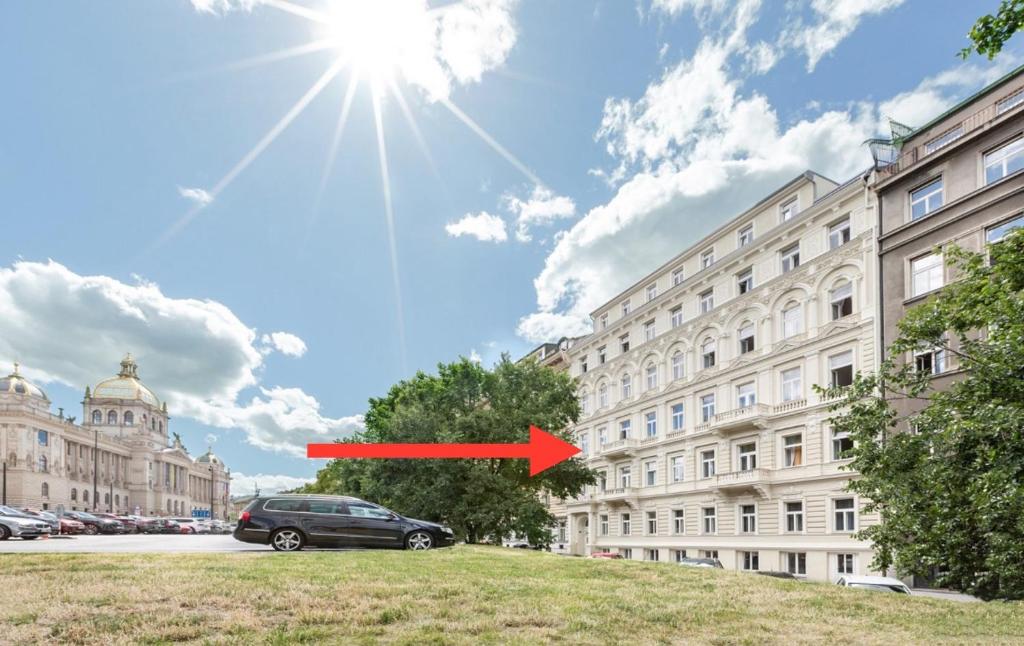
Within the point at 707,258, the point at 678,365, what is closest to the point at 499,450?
the point at 678,365

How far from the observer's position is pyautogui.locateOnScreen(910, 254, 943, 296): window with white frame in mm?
28766

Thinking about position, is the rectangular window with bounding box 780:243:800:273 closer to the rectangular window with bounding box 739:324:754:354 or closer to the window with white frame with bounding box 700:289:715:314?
the rectangular window with bounding box 739:324:754:354

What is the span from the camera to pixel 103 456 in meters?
130

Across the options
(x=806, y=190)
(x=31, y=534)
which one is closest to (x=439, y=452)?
(x=31, y=534)

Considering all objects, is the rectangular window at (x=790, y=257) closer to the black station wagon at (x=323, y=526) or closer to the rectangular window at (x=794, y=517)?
the rectangular window at (x=794, y=517)

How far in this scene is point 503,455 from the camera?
1299 inches

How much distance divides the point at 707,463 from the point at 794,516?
7.07 meters

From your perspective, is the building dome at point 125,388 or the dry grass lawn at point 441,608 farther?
the building dome at point 125,388

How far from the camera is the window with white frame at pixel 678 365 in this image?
4412 centimetres

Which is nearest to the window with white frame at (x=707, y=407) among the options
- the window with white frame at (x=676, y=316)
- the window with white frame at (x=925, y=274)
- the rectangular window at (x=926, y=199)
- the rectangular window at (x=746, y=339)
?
the rectangular window at (x=746, y=339)

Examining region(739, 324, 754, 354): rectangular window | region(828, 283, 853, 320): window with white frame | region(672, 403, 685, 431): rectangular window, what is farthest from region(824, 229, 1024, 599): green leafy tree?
region(672, 403, 685, 431): rectangular window

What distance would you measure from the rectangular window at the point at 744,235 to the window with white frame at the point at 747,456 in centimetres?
1093

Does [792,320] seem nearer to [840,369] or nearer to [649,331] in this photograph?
[840,369]

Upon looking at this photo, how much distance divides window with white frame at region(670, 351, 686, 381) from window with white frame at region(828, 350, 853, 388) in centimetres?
1125
